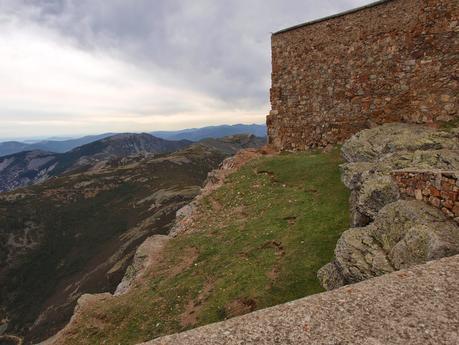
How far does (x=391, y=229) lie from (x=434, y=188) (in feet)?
6.07

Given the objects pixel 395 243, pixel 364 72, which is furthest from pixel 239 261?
pixel 364 72

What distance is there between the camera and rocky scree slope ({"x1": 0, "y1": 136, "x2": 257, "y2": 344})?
9756 centimetres

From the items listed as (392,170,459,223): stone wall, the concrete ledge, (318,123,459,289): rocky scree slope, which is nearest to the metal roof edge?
(318,123,459,289): rocky scree slope

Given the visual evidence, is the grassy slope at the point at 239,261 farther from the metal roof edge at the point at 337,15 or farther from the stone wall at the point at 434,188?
the metal roof edge at the point at 337,15

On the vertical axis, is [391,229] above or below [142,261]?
above

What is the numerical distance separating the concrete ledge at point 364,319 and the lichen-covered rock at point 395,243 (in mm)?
1407

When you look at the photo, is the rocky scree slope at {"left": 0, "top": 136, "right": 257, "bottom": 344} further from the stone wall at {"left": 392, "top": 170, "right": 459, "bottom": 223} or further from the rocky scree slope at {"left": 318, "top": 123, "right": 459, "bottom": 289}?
the stone wall at {"left": 392, "top": 170, "right": 459, "bottom": 223}

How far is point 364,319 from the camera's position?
7840 millimetres

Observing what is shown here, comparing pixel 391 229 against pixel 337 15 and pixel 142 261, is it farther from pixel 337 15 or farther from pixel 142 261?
pixel 337 15

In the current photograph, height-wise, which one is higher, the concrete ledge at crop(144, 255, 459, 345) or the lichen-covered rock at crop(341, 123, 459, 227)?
the lichen-covered rock at crop(341, 123, 459, 227)

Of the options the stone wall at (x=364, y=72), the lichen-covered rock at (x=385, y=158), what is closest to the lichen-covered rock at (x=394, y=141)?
the lichen-covered rock at (x=385, y=158)

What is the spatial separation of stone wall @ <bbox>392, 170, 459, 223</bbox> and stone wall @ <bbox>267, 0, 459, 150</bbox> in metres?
13.6

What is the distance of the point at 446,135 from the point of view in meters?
20.3

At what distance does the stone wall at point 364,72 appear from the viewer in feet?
81.3
